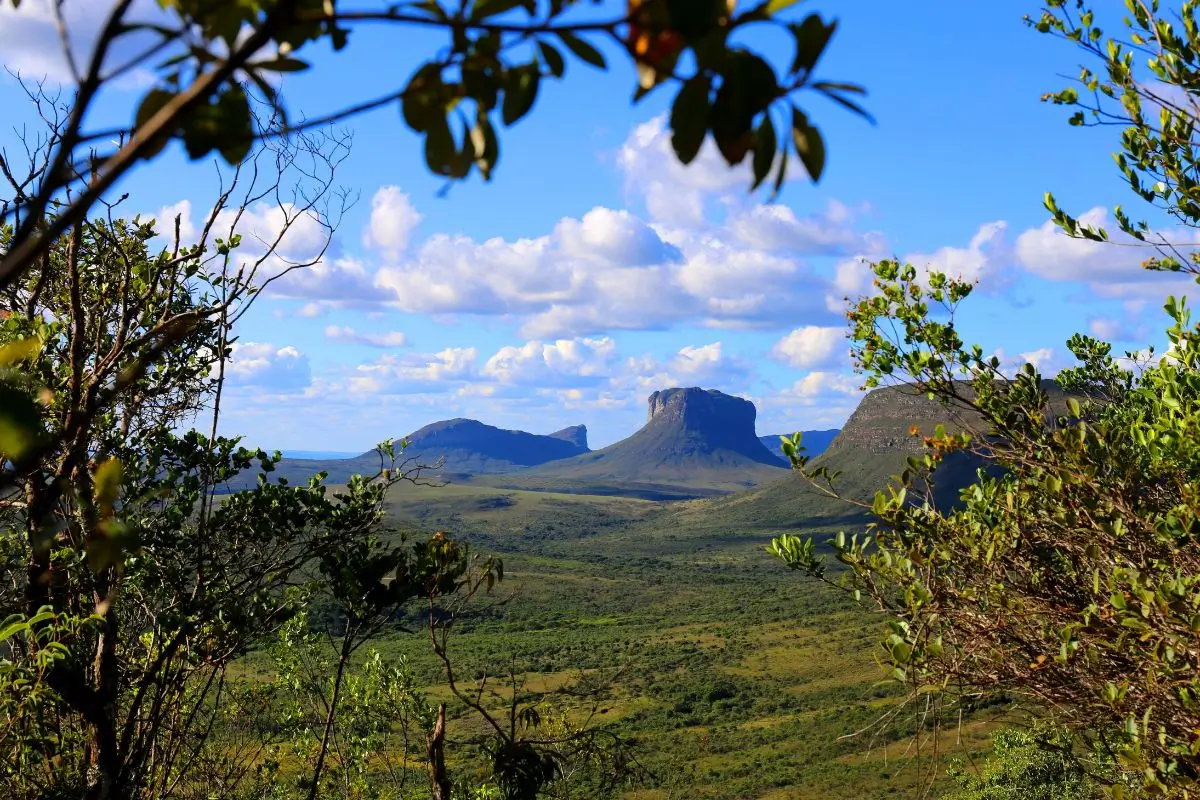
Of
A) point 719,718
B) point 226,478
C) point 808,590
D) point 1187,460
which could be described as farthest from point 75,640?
point 808,590

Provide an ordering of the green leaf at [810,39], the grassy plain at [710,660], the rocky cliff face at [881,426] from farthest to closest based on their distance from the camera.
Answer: the rocky cliff face at [881,426], the grassy plain at [710,660], the green leaf at [810,39]

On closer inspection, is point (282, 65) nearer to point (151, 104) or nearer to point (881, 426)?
point (151, 104)

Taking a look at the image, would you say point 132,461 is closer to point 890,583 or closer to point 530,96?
point 890,583

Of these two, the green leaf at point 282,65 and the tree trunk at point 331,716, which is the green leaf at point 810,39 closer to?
the green leaf at point 282,65

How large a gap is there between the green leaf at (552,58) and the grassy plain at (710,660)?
5.68 m

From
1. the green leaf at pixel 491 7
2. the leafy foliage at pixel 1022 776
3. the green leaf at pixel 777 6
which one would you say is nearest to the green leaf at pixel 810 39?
the green leaf at pixel 777 6

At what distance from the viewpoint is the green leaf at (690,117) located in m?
0.97

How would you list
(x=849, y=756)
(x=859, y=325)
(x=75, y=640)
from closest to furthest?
(x=75, y=640)
(x=859, y=325)
(x=849, y=756)

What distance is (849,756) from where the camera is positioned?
4594 cm

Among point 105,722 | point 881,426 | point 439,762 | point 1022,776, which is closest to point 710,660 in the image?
point 1022,776

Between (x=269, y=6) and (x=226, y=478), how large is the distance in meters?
5.83

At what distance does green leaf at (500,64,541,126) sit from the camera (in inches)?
41.6

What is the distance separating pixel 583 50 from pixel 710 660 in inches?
2732

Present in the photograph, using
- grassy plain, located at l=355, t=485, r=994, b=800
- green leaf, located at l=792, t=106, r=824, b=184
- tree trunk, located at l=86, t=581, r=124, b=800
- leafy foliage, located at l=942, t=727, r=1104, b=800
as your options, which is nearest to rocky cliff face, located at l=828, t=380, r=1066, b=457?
grassy plain, located at l=355, t=485, r=994, b=800
